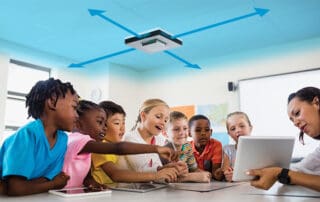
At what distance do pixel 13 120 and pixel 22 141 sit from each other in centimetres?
328

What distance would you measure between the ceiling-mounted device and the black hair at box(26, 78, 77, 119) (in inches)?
48.2

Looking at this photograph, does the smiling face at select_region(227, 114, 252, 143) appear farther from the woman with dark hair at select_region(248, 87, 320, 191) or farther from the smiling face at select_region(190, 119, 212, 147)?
the woman with dark hair at select_region(248, 87, 320, 191)

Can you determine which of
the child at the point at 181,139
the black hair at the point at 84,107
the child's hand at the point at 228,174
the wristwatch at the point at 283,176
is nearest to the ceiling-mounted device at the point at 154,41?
the child at the point at 181,139

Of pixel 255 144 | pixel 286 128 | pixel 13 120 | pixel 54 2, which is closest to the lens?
pixel 255 144

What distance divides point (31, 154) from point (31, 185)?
0.09 m

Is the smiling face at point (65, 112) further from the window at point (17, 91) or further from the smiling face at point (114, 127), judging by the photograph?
the window at point (17, 91)

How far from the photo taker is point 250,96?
3893 millimetres

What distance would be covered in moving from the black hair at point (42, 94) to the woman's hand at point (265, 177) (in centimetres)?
70

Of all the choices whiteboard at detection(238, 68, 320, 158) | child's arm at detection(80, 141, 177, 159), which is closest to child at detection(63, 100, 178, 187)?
child's arm at detection(80, 141, 177, 159)

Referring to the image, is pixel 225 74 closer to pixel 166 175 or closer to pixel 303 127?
pixel 303 127

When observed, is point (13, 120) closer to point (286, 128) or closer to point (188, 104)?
point (188, 104)

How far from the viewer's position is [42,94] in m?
1.08

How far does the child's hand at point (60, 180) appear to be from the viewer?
3.22 ft

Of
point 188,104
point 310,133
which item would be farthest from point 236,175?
point 188,104
